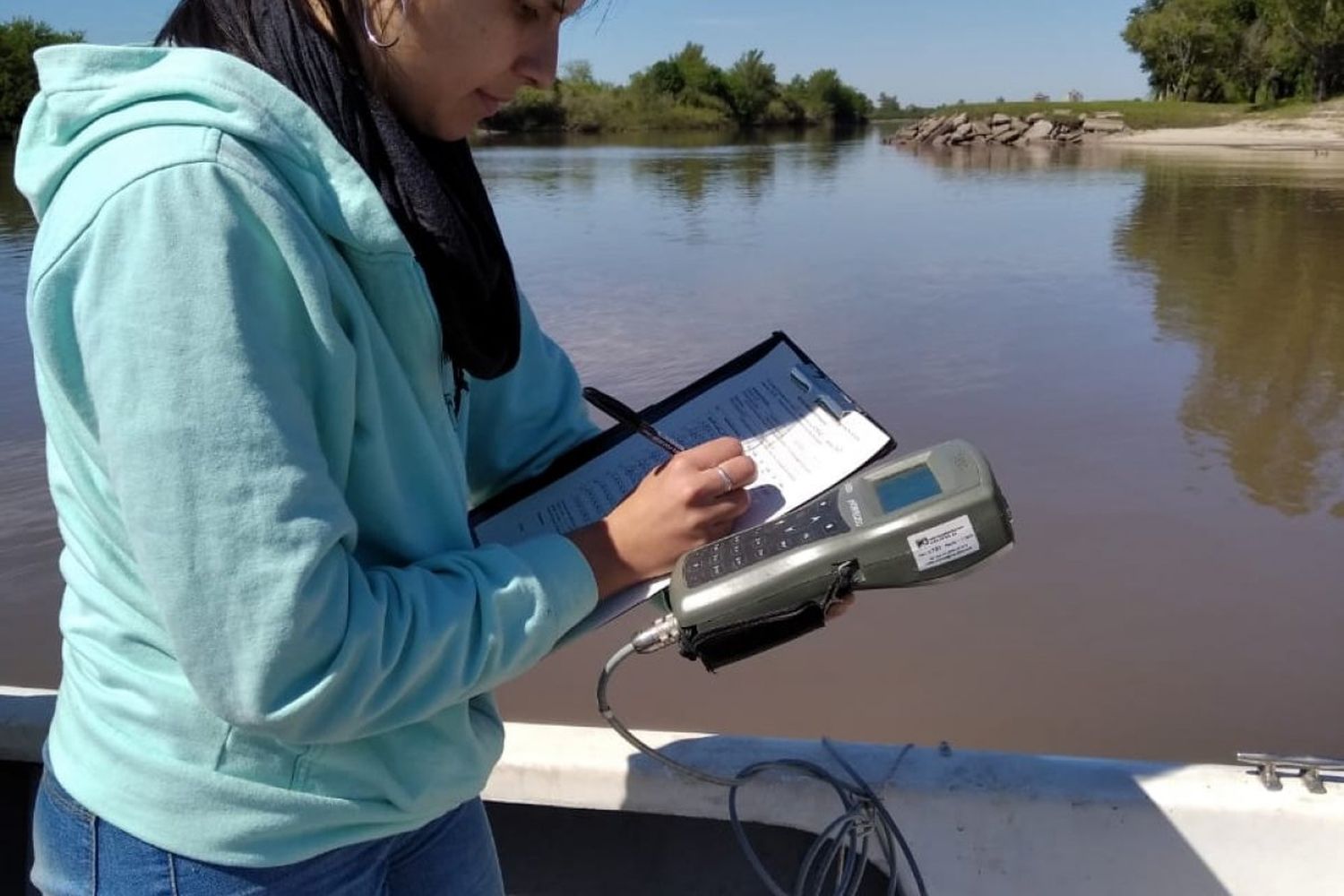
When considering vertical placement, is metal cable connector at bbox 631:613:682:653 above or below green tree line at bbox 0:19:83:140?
below

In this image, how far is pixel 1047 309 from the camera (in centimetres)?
730

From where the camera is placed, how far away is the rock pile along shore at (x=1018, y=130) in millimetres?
31859

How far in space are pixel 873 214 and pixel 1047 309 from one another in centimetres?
600

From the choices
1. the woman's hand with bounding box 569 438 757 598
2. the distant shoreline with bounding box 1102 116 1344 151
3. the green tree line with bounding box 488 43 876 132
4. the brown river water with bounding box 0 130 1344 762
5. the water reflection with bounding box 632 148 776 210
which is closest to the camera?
the woman's hand with bounding box 569 438 757 598

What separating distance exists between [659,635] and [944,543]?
280mm

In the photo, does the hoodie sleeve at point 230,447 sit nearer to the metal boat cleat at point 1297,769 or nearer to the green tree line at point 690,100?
the metal boat cleat at point 1297,769

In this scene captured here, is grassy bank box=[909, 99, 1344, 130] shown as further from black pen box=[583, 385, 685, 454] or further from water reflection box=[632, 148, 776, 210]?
black pen box=[583, 385, 685, 454]

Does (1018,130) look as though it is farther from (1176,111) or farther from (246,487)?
(246,487)

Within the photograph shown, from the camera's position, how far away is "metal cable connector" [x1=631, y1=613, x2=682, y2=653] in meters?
1.04

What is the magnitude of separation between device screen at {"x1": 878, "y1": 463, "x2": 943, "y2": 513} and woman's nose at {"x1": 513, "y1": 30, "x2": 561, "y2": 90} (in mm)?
457

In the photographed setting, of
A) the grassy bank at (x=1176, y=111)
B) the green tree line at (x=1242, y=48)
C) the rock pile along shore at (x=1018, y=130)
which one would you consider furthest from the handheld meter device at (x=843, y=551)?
the green tree line at (x=1242, y=48)

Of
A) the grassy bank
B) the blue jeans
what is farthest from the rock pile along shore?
the blue jeans

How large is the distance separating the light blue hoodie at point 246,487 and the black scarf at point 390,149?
0.03 metres

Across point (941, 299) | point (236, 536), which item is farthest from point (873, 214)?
point (236, 536)
